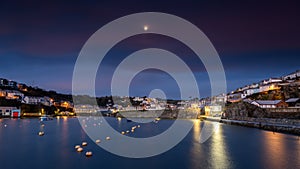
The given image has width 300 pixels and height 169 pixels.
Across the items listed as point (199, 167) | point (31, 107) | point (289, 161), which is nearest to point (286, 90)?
point (289, 161)

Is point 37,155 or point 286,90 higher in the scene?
point 286,90

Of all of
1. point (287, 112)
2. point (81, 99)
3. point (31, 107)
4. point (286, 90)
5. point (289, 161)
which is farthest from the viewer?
point (81, 99)

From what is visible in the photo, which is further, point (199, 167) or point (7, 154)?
point (7, 154)

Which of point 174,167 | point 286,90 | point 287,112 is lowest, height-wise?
point 174,167

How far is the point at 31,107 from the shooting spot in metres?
80.2

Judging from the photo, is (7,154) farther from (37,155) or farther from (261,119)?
(261,119)

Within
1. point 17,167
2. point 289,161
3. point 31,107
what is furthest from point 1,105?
point 289,161

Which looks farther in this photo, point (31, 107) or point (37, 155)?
point (31, 107)

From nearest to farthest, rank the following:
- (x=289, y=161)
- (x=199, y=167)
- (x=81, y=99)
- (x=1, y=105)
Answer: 1. (x=199, y=167)
2. (x=289, y=161)
3. (x=1, y=105)
4. (x=81, y=99)

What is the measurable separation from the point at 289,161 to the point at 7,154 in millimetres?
21233

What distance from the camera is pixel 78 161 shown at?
16.5 meters

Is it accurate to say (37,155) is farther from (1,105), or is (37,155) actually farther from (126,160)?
(1,105)

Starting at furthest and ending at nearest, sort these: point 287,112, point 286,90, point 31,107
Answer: point 31,107, point 286,90, point 287,112

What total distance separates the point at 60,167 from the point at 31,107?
73395 mm
